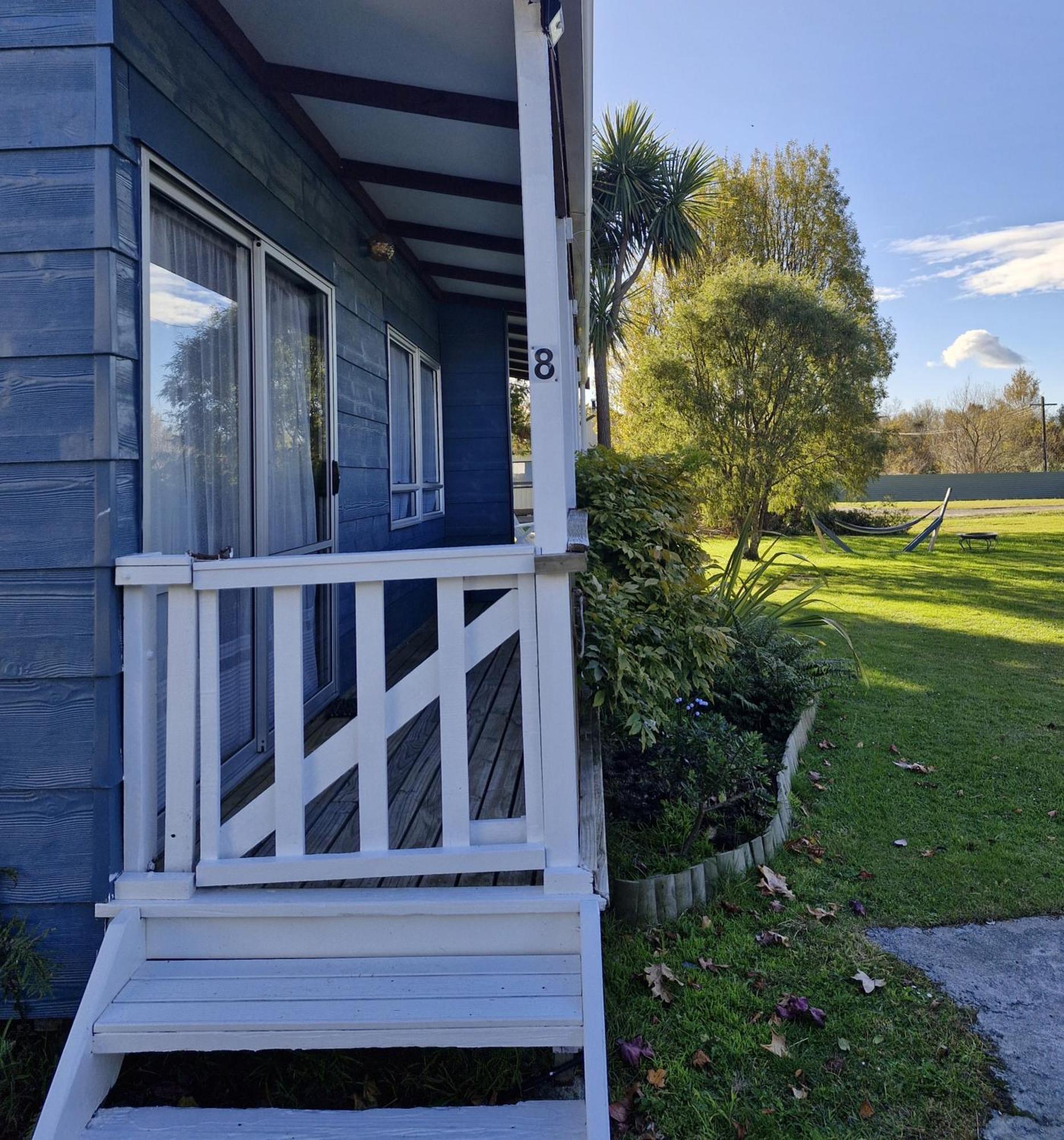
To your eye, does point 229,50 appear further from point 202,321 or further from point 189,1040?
point 189,1040

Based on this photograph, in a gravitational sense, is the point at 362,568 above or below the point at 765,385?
below

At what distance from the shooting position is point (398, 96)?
Result: 9.37 feet

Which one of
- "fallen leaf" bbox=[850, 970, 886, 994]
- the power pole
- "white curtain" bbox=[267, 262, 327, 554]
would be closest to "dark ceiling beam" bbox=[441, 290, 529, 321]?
"white curtain" bbox=[267, 262, 327, 554]

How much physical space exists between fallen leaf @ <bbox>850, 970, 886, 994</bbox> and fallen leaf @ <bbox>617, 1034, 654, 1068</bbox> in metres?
0.68

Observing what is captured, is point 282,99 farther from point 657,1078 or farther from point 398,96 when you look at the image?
point 657,1078

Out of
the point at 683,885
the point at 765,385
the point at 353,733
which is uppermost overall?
the point at 765,385

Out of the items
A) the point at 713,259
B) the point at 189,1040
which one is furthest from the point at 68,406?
the point at 713,259

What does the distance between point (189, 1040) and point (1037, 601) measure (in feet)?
32.8

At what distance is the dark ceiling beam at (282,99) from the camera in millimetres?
2451

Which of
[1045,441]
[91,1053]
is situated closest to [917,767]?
[91,1053]

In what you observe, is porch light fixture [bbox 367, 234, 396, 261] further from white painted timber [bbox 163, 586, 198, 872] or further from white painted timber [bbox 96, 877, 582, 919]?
white painted timber [bbox 96, 877, 582, 919]

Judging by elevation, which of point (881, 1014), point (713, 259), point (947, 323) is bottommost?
point (881, 1014)

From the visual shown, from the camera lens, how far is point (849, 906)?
290cm

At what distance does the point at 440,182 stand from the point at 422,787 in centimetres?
264
